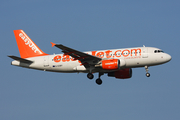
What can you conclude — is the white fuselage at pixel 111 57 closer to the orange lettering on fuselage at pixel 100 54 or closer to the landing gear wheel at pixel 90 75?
the orange lettering on fuselage at pixel 100 54

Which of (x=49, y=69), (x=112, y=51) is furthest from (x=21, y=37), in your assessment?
(x=112, y=51)

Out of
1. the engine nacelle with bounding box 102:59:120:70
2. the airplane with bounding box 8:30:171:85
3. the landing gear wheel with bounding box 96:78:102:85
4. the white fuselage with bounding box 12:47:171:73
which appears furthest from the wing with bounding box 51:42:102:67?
the landing gear wheel with bounding box 96:78:102:85

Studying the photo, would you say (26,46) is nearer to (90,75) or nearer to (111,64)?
(90,75)

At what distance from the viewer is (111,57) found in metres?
Result: 49.1

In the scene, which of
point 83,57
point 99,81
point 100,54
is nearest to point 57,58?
point 83,57

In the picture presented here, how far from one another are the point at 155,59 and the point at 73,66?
459 inches

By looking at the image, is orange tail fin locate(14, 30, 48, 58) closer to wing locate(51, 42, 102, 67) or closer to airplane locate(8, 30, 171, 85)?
airplane locate(8, 30, 171, 85)

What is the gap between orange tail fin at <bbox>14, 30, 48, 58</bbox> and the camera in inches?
2156

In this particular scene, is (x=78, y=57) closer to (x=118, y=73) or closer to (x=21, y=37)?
(x=118, y=73)

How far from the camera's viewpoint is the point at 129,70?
5338cm

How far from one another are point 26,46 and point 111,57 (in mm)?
14697

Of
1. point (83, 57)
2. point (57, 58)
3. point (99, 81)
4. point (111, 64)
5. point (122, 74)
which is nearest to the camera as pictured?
point (111, 64)

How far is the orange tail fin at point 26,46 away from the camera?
54.8m

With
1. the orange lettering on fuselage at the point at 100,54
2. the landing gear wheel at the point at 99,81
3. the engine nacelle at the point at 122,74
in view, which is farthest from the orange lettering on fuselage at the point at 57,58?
the engine nacelle at the point at 122,74
